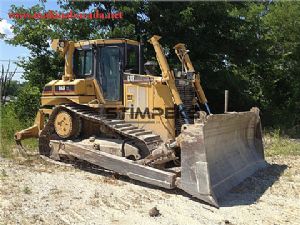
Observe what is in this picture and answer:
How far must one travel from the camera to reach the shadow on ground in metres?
6.23

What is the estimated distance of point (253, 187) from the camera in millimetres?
7094

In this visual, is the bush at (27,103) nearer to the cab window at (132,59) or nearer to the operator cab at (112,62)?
the operator cab at (112,62)

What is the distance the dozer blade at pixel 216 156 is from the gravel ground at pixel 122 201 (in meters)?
0.18

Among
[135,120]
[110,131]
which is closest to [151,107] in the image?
[135,120]

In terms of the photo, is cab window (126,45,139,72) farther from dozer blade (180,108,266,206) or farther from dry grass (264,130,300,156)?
dry grass (264,130,300,156)

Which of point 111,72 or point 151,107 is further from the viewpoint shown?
point 111,72

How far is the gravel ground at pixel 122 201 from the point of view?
5340 millimetres

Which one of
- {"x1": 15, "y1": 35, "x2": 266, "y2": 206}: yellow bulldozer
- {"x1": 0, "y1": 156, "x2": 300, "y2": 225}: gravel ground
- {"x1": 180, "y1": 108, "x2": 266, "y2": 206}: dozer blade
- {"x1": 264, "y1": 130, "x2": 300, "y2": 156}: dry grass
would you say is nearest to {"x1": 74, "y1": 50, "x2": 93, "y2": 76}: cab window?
{"x1": 15, "y1": 35, "x2": 266, "y2": 206}: yellow bulldozer

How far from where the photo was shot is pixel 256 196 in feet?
21.4

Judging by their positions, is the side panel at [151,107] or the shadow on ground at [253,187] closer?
the shadow on ground at [253,187]

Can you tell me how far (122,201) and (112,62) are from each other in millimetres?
3559

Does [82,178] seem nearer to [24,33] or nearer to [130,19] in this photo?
[130,19]

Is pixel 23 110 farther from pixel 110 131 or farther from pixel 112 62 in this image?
pixel 110 131

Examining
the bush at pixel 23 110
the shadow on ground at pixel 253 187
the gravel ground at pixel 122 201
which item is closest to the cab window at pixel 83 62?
the gravel ground at pixel 122 201
